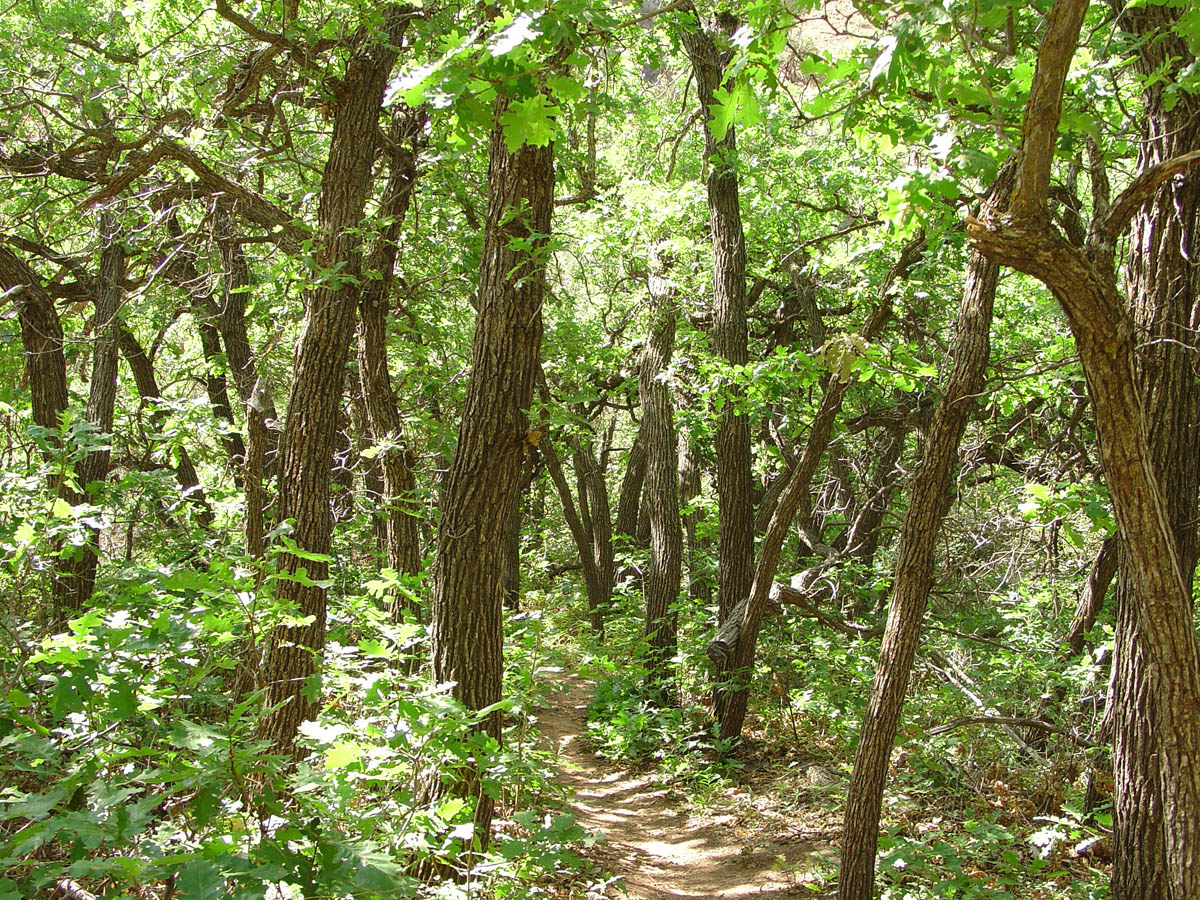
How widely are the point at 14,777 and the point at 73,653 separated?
1573mm

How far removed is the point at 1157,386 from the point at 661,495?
6330 millimetres

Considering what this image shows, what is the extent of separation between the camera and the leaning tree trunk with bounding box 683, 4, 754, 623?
8.18 metres

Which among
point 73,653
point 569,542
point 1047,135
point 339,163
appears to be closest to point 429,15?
point 339,163

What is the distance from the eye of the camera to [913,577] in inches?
196

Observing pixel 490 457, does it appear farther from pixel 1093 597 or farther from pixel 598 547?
pixel 598 547

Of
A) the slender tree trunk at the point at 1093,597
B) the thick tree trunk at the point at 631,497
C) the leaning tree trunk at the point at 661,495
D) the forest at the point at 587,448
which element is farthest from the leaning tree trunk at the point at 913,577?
the thick tree trunk at the point at 631,497

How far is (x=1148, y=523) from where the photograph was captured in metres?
3.23

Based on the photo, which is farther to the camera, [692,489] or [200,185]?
[692,489]

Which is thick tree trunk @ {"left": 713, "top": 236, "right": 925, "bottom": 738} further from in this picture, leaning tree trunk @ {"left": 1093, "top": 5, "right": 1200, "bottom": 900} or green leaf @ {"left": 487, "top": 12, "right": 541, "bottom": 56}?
green leaf @ {"left": 487, "top": 12, "right": 541, "bottom": 56}

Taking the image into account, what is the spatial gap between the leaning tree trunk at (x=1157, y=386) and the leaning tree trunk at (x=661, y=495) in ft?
20.0

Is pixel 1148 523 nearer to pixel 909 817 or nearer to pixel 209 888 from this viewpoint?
pixel 209 888

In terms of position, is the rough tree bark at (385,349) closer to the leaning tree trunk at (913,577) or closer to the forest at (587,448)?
the forest at (587,448)

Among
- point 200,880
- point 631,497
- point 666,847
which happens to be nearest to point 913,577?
point 666,847

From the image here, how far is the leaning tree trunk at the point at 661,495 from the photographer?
33.5 feet
